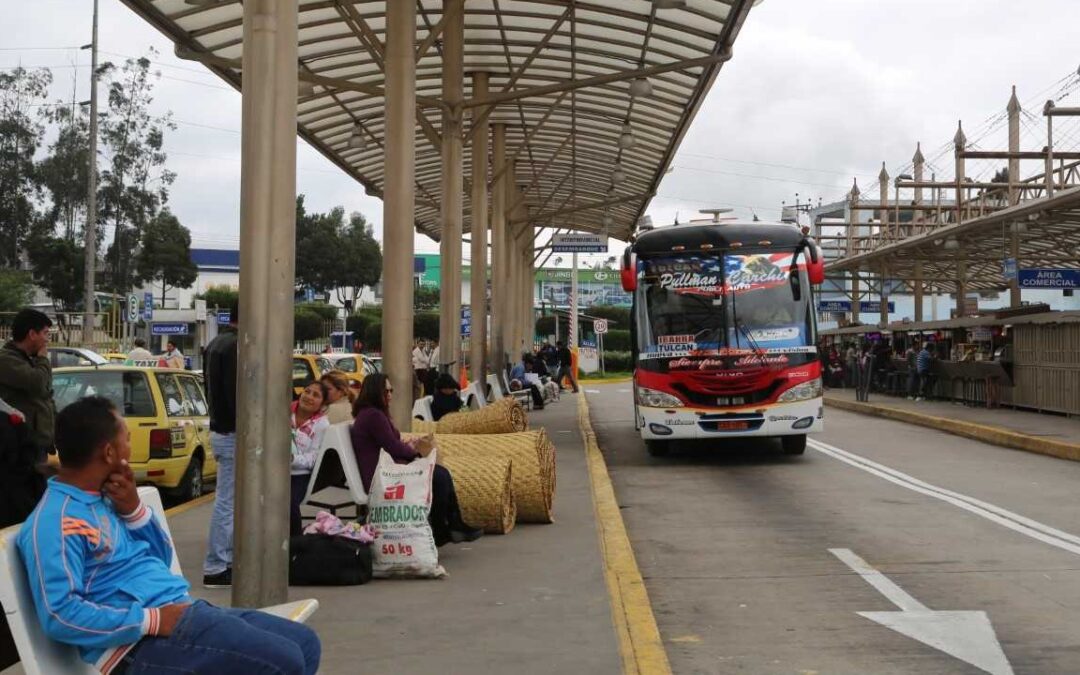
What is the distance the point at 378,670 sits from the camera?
20.0ft

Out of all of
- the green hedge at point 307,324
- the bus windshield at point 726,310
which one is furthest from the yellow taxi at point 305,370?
the green hedge at point 307,324

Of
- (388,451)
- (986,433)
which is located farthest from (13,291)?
(388,451)

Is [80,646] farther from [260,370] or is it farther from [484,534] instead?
[484,534]

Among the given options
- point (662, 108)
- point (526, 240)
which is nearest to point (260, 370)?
point (662, 108)

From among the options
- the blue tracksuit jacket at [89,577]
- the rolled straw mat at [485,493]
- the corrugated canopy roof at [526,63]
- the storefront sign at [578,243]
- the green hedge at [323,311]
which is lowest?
the rolled straw mat at [485,493]

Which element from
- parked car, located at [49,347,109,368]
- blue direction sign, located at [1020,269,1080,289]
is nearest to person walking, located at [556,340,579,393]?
parked car, located at [49,347,109,368]

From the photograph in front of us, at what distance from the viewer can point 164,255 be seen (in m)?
69.2

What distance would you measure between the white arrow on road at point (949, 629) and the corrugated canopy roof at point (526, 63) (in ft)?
28.4

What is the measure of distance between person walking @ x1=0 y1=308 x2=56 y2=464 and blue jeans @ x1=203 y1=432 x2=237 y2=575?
1115 mm

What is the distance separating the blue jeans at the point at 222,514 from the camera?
8.25m

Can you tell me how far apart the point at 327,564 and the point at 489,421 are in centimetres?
504

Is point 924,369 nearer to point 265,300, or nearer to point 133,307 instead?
point 133,307

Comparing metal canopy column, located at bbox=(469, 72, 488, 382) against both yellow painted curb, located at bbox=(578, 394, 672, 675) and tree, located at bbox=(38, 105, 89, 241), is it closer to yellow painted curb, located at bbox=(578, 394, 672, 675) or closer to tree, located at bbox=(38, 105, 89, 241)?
yellow painted curb, located at bbox=(578, 394, 672, 675)

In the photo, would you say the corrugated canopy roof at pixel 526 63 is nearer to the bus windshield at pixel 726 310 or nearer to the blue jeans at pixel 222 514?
the bus windshield at pixel 726 310
